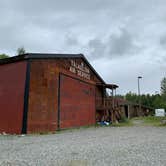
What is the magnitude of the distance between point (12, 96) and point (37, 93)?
1.23 meters

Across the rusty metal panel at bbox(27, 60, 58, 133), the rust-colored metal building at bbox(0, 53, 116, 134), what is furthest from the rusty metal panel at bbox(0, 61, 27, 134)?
the rusty metal panel at bbox(27, 60, 58, 133)

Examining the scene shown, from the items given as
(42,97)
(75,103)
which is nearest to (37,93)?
(42,97)

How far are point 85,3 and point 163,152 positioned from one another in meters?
9.01

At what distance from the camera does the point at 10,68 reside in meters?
12.1

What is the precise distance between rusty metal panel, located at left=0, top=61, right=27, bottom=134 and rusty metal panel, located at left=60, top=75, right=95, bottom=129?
257 centimetres

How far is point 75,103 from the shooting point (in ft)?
49.3

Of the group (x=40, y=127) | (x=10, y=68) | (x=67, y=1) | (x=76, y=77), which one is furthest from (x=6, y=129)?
(x=67, y=1)

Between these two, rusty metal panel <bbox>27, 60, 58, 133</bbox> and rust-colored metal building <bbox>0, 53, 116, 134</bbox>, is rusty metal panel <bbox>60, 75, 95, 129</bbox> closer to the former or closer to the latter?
rust-colored metal building <bbox>0, 53, 116, 134</bbox>

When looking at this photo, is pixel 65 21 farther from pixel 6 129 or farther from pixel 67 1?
pixel 6 129

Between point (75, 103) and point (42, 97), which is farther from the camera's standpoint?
point (75, 103)

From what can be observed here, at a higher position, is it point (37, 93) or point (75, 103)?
point (37, 93)

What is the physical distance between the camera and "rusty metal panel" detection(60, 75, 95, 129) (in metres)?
13.6

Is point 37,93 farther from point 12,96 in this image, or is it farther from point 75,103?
point 75,103

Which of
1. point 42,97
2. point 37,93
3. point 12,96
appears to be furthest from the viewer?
point 42,97
